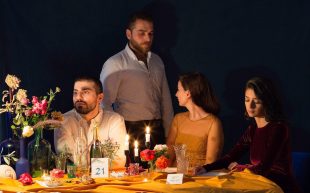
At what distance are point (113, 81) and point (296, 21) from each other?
154 cm

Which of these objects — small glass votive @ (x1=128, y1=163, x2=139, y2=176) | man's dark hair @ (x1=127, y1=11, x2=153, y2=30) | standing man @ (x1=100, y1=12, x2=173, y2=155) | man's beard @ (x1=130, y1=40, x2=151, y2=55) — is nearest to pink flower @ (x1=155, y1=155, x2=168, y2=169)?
small glass votive @ (x1=128, y1=163, x2=139, y2=176)

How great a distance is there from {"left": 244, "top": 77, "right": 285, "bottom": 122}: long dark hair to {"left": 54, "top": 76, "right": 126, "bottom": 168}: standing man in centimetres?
97

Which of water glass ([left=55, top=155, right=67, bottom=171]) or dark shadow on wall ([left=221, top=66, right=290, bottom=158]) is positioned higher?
dark shadow on wall ([left=221, top=66, right=290, bottom=158])

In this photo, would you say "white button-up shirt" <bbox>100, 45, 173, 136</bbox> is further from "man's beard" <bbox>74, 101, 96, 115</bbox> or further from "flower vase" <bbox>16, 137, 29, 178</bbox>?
"flower vase" <bbox>16, 137, 29, 178</bbox>

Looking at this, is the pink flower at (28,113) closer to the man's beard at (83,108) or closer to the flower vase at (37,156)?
the flower vase at (37,156)

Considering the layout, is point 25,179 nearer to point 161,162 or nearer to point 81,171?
point 81,171

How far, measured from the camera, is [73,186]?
3139 millimetres

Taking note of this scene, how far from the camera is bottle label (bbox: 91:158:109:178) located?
335 cm

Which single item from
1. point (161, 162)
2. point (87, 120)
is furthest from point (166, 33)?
point (161, 162)

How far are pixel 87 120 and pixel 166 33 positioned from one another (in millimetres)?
1351

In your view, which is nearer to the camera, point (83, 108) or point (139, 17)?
point (83, 108)

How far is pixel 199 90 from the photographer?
4.25m

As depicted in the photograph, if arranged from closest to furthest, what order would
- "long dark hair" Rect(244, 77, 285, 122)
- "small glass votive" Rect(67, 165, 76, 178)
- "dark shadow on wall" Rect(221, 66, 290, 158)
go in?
"small glass votive" Rect(67, 165, 76, 178) → "long dark hair" Rect(244, 77, 285, 122) → "dark shadow on wall" Rect(221, 66, 290, 158)

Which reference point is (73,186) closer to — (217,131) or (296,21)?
(217,131)
